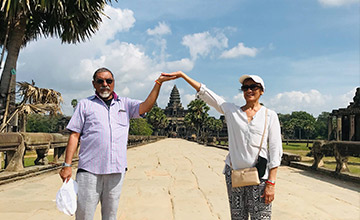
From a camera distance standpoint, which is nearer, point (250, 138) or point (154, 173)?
point (250, 138)

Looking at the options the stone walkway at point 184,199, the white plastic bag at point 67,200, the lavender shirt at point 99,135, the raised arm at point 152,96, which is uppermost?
the raised arm at point 152,96

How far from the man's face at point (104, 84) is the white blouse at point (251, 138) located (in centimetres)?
99

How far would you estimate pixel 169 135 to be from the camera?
116 metres

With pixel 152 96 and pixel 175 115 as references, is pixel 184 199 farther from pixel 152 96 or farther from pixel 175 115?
pixel 175 115

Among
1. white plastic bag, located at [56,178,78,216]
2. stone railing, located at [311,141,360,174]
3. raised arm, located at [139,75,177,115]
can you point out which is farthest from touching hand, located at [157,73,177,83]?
stone railing, located at [311,141,360,174]

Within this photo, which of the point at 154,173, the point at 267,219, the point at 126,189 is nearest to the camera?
the point at 267,219

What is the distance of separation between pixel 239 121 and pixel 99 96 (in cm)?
116

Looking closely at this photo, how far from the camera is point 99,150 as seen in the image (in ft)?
7.82

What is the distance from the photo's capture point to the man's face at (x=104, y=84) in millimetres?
2535

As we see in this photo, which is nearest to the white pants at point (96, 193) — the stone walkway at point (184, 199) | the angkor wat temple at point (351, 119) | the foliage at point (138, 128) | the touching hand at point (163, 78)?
the touching hand at point (163, 78)

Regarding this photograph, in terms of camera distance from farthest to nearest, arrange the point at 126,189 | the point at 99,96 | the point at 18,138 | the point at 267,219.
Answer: the point at 18,138
the point at 126,189
the point at 99,96
the point at 267,219

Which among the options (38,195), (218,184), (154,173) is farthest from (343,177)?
(38,195)

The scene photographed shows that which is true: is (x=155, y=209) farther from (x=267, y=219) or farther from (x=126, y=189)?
(x=267, y=219)

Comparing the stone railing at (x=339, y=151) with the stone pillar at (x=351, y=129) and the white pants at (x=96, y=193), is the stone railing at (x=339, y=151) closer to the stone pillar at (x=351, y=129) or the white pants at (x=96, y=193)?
the white pants at (x=96, y=193)
